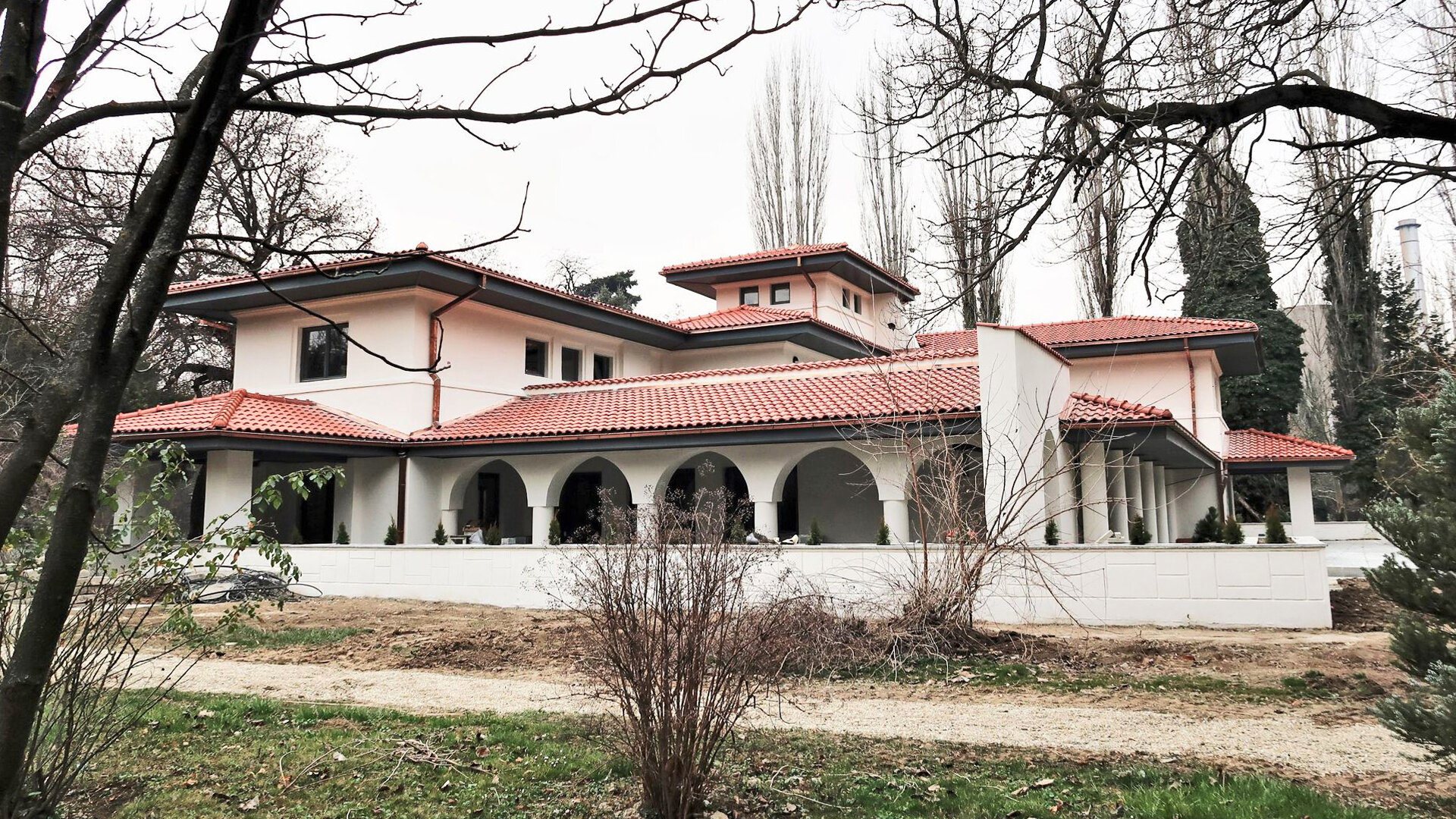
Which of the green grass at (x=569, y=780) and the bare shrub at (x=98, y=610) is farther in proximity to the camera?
the green grass at (x=569, y=780)

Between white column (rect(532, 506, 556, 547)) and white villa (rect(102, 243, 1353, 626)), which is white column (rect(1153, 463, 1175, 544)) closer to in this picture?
white villa (rect(102, 243, 1353, 626))

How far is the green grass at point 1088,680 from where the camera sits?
905 cm

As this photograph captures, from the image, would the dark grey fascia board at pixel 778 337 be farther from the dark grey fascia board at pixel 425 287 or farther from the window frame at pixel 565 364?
the window frame at pixel 565 364

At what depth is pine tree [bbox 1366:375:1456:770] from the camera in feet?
14.7

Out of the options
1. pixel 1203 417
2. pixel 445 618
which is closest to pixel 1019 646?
pixel 445 618

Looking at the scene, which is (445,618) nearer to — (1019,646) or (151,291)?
(1019,646)

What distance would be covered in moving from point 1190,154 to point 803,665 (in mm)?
5862

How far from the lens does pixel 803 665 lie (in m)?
10.0

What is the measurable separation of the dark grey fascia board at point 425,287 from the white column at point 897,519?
9.34m

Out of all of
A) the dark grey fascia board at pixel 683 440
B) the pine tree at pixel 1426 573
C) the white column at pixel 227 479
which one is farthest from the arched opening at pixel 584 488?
the pine tree at pixel 1426 573

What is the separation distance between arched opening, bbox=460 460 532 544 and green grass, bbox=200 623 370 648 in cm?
847

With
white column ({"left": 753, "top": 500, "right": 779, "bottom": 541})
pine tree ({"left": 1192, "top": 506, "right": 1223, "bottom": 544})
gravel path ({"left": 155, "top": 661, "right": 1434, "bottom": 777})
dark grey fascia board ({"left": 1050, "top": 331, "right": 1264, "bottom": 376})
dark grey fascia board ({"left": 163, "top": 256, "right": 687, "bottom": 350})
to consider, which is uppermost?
dark grey fascia board ({"left": 163, "top": 256, "right": 687, "bottom": 350})

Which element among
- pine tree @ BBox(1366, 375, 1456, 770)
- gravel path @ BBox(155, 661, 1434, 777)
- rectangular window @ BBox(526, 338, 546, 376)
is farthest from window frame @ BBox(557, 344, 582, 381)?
pine tree @ BBox(1366, 375, 1456, 770)

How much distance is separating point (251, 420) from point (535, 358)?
7.06 m
